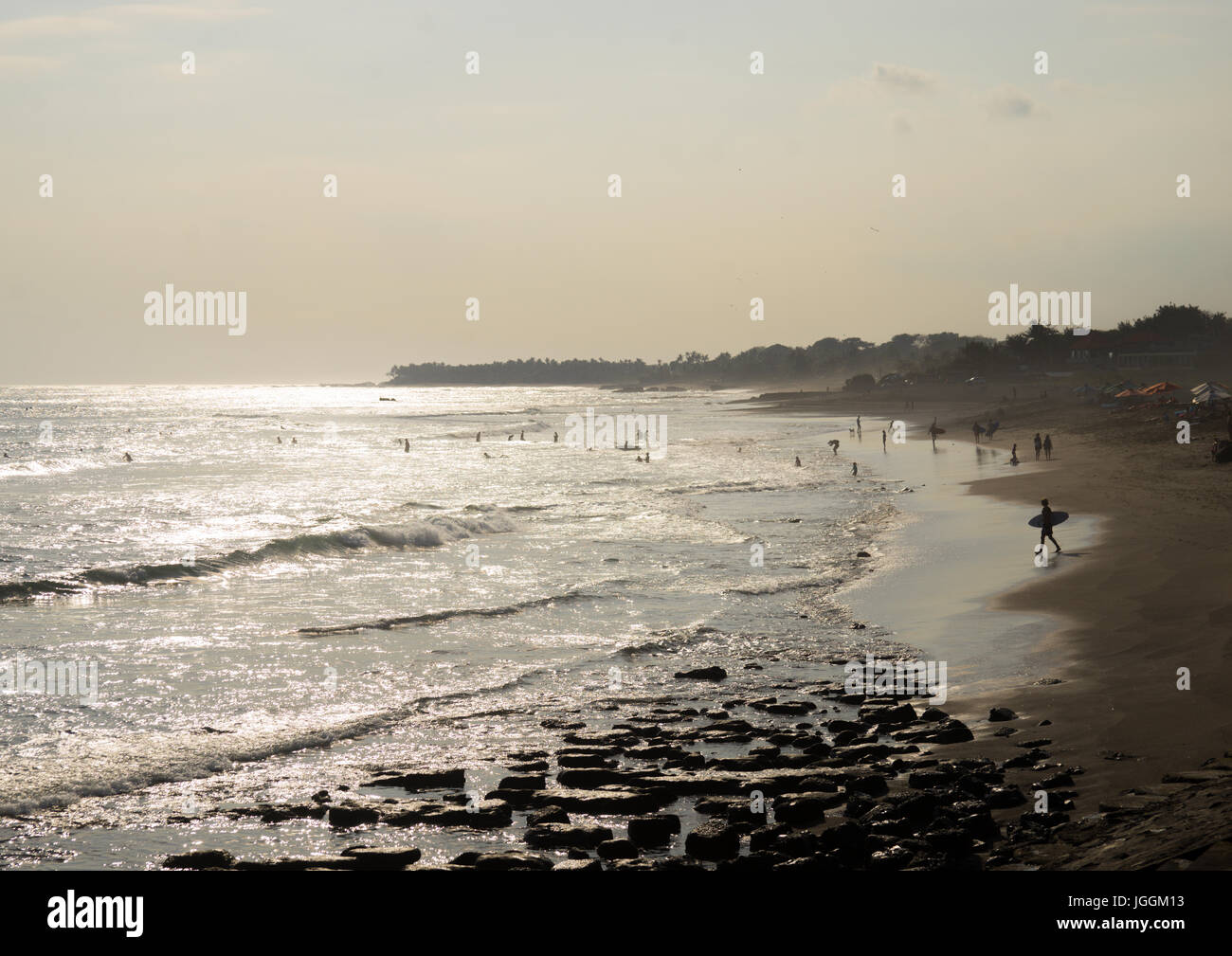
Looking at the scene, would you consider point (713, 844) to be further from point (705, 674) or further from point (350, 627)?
point (350, 627)

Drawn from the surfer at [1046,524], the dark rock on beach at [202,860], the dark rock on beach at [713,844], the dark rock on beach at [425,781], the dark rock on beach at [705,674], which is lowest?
the dark rock on beach at [425,781]

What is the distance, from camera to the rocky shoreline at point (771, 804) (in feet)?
27.6

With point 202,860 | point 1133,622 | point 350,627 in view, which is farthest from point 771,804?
point 350,627

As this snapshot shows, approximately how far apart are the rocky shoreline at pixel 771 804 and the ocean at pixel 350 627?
64 centimetres

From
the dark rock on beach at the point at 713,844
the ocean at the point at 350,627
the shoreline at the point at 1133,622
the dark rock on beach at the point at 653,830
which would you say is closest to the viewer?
the dark rock on beach at the point at 713,844

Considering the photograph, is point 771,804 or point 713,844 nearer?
point 713,844

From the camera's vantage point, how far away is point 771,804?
10.4 meters

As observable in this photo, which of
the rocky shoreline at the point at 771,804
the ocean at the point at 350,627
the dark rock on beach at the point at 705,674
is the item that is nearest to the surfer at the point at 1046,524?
the ocean at the point at 350,627

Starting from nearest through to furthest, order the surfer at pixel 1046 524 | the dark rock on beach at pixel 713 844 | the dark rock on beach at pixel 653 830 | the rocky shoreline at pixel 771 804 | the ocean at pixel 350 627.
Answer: the rocky shoreline at pixel 771 804 → the dark rock on beach at pixel 713 844 → the dark rock on beach at pixel 653 830 → the ocean at pixel 350 627 → the surfer at pixel 1046 524

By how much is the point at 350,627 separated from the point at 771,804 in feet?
42.5

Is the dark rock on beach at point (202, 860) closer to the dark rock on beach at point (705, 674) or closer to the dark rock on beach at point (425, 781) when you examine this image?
the dark rock on beach at point (425, 781)

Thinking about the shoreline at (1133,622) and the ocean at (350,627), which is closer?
the shoreline at (1133,622)
